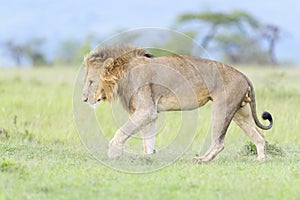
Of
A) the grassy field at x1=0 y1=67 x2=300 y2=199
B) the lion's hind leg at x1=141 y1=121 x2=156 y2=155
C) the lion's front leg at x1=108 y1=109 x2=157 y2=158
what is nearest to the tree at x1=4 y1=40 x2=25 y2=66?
the grassy field at x1=0 y1=67 x2=300 y2=199

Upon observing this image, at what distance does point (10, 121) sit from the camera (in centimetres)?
1164

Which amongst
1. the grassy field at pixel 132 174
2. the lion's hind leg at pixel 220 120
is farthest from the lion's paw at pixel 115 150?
the lion's hind leg at pixel 220 120

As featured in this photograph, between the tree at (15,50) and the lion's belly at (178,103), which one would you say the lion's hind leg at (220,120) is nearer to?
the lion's belly at (178,103)

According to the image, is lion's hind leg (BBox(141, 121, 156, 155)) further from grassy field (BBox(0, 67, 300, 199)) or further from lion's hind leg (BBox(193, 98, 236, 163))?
lion's hind leg (BBox(193, 98, 236, 163))

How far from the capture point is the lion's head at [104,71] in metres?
8.59

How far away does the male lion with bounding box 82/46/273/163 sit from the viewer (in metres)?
8.38

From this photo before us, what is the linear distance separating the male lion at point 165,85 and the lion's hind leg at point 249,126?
14 mm

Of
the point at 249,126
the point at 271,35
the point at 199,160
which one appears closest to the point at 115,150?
the point at 199,160

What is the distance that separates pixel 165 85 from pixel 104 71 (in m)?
0.66

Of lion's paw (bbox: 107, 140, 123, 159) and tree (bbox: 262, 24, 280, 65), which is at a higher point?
lion's paw (bbox: 107, 140, 123, 159)

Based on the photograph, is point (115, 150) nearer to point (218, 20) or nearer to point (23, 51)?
point (218, 20)

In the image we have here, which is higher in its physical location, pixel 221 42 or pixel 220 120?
pixel 220 120

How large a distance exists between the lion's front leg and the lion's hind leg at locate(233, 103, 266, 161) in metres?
1.09

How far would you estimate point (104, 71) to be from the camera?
859cm
